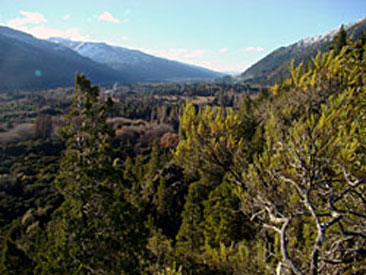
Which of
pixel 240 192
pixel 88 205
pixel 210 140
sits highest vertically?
pixel 210 140

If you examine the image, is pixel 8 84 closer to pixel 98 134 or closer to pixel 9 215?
pixel 9 215

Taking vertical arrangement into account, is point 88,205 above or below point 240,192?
below

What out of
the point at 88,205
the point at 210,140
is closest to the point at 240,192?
the point at 210,140

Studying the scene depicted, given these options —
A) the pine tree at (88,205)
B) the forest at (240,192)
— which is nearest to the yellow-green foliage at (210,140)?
the forest at (240,192)

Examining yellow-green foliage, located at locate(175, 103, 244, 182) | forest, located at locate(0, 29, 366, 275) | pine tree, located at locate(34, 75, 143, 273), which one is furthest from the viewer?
yellow-green foliage, located at locate(175, 103, 244, 182)

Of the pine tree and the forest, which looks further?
the pine tree

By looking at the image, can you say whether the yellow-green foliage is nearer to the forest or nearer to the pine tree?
the forest

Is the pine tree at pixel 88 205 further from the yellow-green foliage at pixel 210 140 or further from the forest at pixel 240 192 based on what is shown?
the yellow-green foliage at pixel 210 140

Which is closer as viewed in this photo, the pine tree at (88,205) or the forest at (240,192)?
the forest at (240,192)

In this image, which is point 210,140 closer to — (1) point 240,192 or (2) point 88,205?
(1) point 240,192

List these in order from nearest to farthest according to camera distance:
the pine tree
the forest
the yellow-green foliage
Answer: the forest
the pine tree
the yellow-green foliage

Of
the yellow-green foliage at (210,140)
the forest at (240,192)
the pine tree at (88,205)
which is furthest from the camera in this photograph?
the yellow-green foliage at (210,140)

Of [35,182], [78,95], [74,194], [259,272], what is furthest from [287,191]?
[35,182]

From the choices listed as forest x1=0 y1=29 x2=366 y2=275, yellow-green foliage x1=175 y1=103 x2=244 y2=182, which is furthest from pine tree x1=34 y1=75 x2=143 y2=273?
yellow-green foliage x1=175 y1=103 x2=244 y2=182
